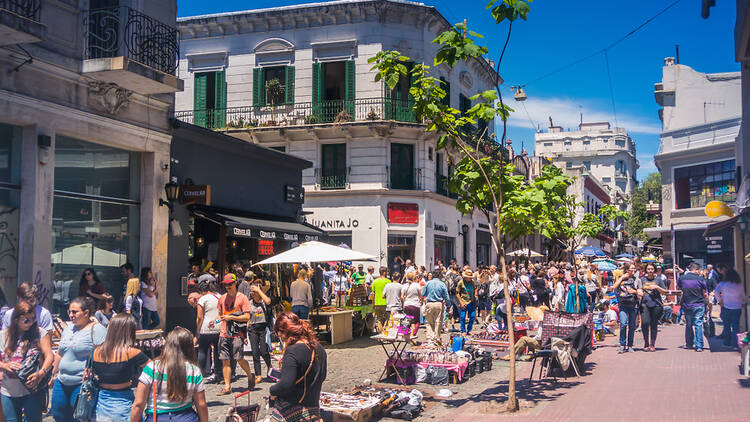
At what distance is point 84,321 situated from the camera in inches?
237

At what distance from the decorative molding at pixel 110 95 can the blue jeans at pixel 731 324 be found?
12.9 m

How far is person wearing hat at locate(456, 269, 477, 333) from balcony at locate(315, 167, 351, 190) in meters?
11.1

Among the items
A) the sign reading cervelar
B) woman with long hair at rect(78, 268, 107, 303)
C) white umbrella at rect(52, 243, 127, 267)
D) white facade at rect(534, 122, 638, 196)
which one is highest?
white facade at rect(534, 122, 638, 196)

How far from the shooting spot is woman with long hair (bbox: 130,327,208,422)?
15.3 ft

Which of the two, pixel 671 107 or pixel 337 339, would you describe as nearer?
pixel 337 339

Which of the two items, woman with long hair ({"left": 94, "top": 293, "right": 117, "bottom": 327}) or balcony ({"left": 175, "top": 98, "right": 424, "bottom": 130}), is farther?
balcony ({"left": 175, "top": 98, "right": 424, "bottom": 130})

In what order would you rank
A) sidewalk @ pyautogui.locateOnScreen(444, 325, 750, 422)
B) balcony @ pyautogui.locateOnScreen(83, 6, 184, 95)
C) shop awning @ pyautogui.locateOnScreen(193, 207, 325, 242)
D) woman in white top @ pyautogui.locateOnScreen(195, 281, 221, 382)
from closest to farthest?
sidewalk @ pyautogui.locateOnScreen(444, 325, 750, 422) < woman in white top @ pyautogui.locateOnScreen(195, 281, 221, 382) < balcony @ pyautogui.locateOnScreen(83, 6, 184, 95) < shop awning @ pyautogui.locateOnScreen(193, 207, 325, 242)

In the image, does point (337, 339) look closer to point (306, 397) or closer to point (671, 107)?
point (306, 397)

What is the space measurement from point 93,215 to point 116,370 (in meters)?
7.81

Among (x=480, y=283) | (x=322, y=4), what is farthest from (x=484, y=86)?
(x=480, y=283)

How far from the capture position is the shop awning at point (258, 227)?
1459 cm

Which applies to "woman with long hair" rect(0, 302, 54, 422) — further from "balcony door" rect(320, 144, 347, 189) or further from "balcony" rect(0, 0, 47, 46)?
"balcony door" rect(320, 144, 347, 189)

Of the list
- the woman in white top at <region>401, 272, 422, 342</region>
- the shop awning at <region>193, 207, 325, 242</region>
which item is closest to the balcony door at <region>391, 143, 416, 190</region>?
the shop awning at <region>193, 207, 325, 242</region>

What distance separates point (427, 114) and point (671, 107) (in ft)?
95.0
